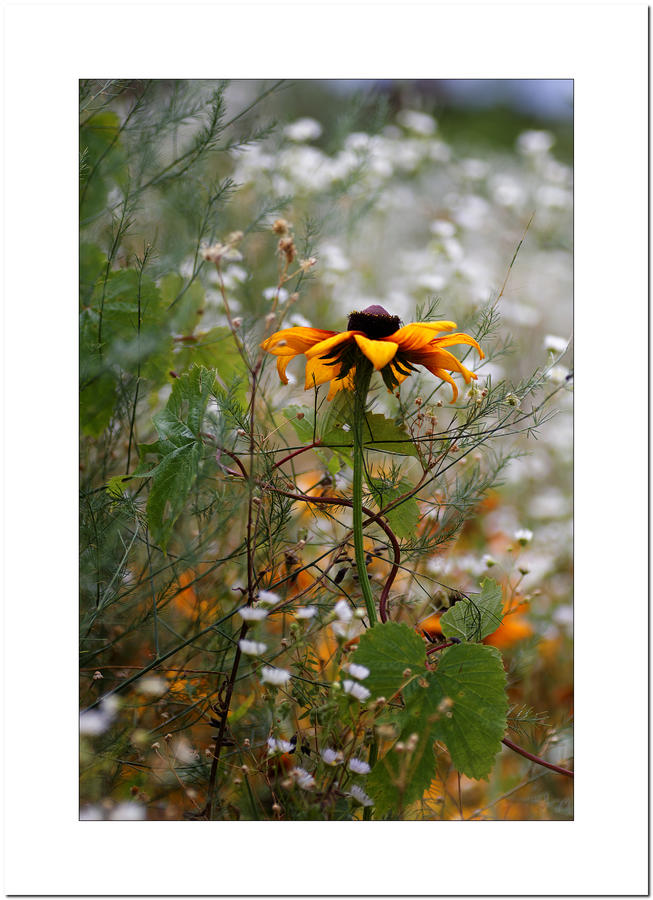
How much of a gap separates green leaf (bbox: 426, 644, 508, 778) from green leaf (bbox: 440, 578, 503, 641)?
0.32 feet

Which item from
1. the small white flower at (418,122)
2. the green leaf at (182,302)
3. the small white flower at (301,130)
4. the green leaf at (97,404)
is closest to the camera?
the green leaf at (97,404)

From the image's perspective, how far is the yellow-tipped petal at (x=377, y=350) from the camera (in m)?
0.55

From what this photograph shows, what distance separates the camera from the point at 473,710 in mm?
601

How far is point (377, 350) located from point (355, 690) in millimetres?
261

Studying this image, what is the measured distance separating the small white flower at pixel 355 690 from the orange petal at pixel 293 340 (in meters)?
0.28

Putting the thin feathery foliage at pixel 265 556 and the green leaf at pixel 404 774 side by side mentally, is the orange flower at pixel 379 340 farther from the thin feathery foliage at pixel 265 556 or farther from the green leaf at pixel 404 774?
the green leaf at pixel 404 774

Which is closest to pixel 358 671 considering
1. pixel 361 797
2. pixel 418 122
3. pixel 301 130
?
pixel 361 797

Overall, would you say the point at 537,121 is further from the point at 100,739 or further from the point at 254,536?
the point at 100,739

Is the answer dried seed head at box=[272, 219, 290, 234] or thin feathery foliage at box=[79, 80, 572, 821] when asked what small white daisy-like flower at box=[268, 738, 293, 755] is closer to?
thin feathery foliage at box=[79, 80, 572, 821]

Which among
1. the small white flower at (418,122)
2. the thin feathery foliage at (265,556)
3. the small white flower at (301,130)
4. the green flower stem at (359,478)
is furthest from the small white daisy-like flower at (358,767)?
the small white flower at (418,122)

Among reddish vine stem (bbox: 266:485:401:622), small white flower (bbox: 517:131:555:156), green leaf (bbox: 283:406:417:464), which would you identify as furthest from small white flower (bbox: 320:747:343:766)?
small white flower (bbox: 517:131:555:156)
